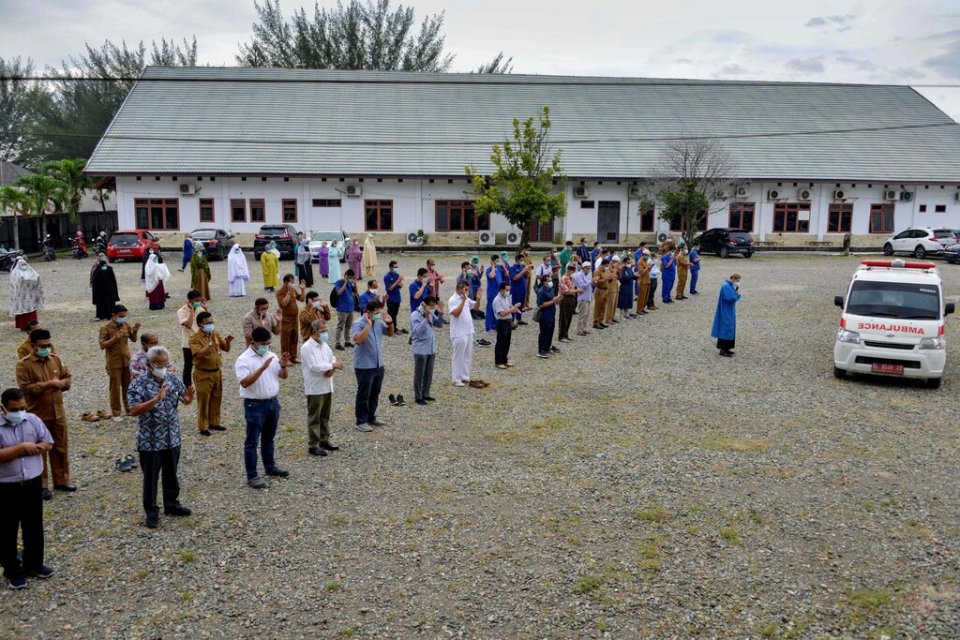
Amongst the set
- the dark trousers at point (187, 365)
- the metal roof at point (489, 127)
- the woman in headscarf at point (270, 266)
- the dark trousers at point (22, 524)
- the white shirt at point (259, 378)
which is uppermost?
the metal roof at point (489, 127)

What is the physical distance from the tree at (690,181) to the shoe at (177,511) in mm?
30679

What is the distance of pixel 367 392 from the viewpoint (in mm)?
10742

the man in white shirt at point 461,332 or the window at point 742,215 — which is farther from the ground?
the window at point 742,215

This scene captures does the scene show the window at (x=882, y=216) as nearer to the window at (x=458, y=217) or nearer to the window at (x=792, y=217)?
the window at (x=792, y=217)

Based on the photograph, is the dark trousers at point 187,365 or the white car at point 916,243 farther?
the white car at point 916,243

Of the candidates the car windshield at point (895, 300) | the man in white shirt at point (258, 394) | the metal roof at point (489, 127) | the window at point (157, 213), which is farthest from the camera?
the metal roof at point (489, 127)

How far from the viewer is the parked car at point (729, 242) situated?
34500 millimetres

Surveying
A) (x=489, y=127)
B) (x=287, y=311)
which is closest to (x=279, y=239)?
(x=489, y=127)

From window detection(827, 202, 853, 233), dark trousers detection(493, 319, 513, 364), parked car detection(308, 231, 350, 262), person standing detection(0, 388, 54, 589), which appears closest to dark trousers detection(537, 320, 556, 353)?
dark trousers detection(493, 319, 513, 364)

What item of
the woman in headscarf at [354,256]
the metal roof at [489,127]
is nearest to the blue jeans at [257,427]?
the woman in headscarf at [354,256]

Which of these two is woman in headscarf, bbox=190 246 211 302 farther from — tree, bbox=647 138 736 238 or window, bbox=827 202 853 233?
window, bbox=827 202 853 233

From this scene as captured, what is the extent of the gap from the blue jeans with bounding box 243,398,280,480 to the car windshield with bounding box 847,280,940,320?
10499 mm

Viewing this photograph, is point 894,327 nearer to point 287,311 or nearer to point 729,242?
point 287,311

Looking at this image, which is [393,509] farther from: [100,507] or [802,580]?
[802,580]
